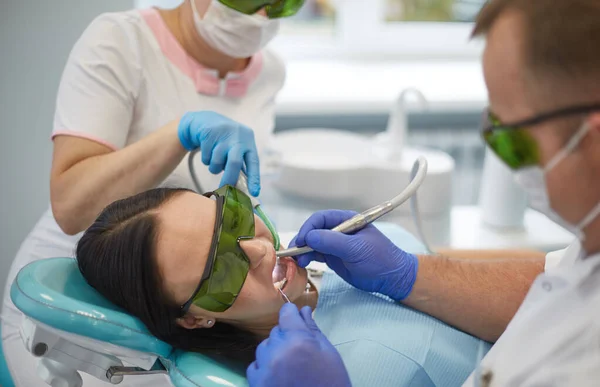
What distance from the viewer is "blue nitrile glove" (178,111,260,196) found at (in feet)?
4.72

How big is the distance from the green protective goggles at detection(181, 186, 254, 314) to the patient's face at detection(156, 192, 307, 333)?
1 cm

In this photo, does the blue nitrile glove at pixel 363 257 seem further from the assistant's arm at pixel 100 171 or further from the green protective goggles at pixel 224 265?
the assistant's arm at pixel 100 171

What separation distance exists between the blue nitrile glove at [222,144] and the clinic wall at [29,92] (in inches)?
17.4

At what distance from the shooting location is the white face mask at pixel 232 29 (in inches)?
64.7

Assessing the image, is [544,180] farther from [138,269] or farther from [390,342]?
[138,269]

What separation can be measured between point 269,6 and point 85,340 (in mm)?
933

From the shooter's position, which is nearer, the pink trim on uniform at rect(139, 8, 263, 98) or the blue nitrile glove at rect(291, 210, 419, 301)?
the blue nitrile glove at rect(291, 210, 419, 301)

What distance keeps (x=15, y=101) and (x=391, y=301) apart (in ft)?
3.48

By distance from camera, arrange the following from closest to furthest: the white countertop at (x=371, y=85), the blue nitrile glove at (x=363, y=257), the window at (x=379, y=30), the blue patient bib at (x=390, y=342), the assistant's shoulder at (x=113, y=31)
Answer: the blue patient bib at (x=390, y=342), the blue nitrile glove at (x=363, y=257), the assistant's shoulder at (x=113, y=31), the white countertop at (x=371, y=85), the window at (x=379, y=30)

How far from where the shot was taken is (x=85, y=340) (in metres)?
1.18

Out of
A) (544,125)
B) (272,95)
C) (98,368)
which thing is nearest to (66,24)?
(272,95)

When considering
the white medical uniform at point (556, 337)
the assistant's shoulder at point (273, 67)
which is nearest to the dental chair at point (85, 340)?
the white medical uniform at point (556, 337)

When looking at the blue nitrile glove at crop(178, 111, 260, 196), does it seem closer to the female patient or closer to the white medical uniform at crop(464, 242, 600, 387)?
the female patient

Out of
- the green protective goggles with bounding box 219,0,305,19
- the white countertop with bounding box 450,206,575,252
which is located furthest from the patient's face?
the white countertop with bounding box 450,206,575,252
